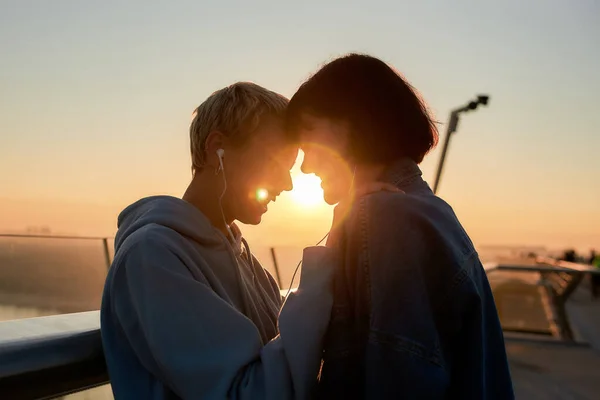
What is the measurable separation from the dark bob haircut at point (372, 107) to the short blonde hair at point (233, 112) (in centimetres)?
33

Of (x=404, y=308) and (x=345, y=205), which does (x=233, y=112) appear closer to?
(x=345, y=205)

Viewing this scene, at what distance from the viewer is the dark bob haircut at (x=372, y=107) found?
1.57 m

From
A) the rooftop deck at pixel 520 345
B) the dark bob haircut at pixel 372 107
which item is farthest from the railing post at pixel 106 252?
the dark bob haircut at pixel 372 107

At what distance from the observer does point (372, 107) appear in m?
1.57

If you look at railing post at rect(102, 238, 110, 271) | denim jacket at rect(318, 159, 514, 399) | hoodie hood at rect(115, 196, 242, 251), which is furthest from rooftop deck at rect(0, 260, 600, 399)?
railing post at rect(102, 238, 110, 271)

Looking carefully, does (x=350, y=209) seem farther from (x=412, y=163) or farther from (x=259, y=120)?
(x=259, y=120)

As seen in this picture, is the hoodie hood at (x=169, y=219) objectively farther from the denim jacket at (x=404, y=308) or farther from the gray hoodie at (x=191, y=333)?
the denim jacket at (x=404, y=308)

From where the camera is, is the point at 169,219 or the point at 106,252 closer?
the point at 169,219

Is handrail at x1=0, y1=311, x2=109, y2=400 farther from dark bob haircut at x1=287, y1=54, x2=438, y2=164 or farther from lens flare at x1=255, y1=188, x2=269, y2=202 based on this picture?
dark bob haircut at x1=287, y1=54, x2=438, y2=164

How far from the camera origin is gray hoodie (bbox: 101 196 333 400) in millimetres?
1350

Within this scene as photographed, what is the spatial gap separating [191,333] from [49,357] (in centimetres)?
33

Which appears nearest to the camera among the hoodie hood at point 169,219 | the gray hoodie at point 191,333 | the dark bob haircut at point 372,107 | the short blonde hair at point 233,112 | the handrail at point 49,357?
the handrail at point 49,357

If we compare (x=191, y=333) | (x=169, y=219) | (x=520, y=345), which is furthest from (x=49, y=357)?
(x=520, y=345)

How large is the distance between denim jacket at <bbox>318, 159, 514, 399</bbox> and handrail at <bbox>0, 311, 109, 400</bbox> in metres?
0.61
